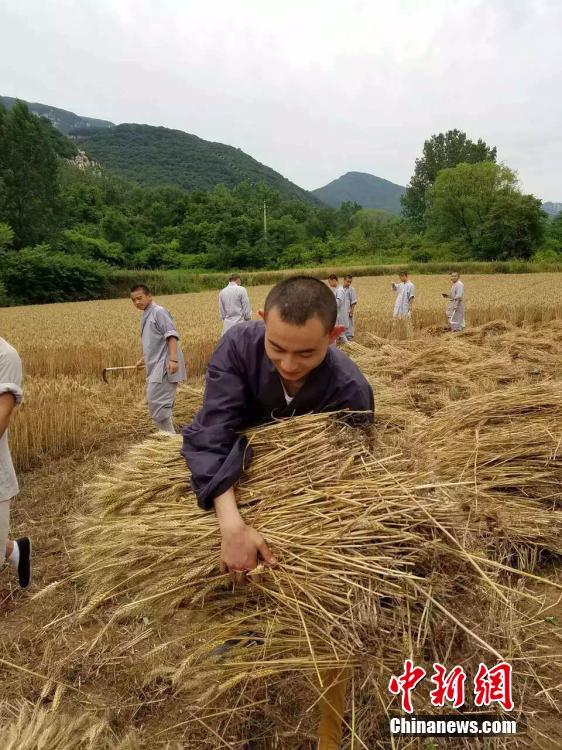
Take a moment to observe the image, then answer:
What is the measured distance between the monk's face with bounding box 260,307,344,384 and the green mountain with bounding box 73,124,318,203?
91662mm

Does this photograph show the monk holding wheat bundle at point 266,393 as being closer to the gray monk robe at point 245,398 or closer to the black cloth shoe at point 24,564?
the gray monk robe at point 245,398

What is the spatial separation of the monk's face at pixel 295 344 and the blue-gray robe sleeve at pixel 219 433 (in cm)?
16

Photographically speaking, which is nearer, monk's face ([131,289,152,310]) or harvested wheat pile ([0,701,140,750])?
harvested wheat pile ([0,701,140,750])

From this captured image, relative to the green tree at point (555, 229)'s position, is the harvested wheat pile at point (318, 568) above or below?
below

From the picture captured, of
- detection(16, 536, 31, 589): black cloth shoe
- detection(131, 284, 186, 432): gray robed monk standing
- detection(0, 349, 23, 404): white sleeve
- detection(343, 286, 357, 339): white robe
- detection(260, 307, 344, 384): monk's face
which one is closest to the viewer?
detection(260, 307, 344, 384): monk's face

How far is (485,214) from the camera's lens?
48.6m

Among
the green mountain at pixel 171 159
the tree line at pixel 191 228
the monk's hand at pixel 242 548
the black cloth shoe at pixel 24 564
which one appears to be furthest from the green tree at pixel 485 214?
the monk's hand at pixel 242 548

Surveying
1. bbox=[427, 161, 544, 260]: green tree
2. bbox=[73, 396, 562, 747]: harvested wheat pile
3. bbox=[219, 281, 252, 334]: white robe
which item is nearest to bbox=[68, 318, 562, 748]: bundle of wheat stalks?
bbox=[73, 396, 562, 747]: harvested wheat pile

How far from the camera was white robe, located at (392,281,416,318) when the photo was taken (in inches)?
450

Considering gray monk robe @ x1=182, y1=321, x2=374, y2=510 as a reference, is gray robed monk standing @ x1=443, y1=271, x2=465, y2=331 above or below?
below

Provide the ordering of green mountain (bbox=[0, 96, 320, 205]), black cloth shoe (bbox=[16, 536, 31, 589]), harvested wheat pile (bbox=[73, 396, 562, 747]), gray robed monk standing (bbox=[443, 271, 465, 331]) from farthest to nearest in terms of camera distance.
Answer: green mountain (bbox=[0, 96, 320, 205]), gray robed monk standing (bbox=[443, 271, 465, 331]), black cloth shoe (bbox=[16, 536, 31, 589]), harvested wheat pile (bbox=[73, 396, 562, 747])

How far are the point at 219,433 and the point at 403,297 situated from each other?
10.7 metres

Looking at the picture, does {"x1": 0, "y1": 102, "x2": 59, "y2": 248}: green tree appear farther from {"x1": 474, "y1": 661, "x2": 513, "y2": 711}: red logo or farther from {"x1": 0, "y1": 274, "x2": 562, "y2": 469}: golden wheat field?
{"x1": 474, "y1": 661, "x2": 513, "y2": 711}: red logo

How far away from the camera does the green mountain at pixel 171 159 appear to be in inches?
3696
